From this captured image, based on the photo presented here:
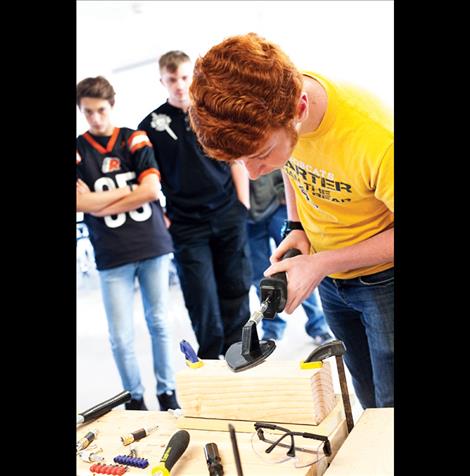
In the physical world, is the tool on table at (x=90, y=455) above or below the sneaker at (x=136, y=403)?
above

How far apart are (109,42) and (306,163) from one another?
6.16 meters

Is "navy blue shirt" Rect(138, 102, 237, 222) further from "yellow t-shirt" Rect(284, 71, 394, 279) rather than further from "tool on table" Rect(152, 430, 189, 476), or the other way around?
"tool on table" Rect(152, 430, 189, 476)

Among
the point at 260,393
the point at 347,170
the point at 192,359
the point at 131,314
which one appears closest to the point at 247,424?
the point at 260,393

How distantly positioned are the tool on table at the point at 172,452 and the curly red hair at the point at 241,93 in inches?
20.8

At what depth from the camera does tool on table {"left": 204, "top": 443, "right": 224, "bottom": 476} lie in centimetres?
93

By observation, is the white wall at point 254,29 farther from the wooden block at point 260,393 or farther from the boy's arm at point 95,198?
the wooden block at point 260,393

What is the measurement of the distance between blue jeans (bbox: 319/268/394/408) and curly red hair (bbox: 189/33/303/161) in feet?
1.72

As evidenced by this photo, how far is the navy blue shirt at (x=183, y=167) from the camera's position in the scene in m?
2.68

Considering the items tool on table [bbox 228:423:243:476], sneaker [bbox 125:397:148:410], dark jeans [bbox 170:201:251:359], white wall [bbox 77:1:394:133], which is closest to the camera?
tool on table [bbox 228:423:243:476]

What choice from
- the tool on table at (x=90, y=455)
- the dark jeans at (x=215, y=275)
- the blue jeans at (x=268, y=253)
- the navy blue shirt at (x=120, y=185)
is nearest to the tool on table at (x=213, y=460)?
the tool on table at (x=90, y=455)

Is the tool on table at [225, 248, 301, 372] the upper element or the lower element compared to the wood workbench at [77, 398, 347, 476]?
upper

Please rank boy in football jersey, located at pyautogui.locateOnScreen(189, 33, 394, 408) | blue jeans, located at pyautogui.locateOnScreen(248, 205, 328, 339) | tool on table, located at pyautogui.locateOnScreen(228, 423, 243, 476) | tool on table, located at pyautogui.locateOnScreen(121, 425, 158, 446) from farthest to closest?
blue jeans, located at pyautogui.locateOnScreen(248, 205, 328, 339), tool on table, located at pyautogui.locateOnScreen(121, 425, 158, 446), boy in football jersey, located at pyautogui.locateOnScreen(189, 33, 394, 408), tool on table, located at pyautogui.locateOnScreen(228, 423, 243, 476)

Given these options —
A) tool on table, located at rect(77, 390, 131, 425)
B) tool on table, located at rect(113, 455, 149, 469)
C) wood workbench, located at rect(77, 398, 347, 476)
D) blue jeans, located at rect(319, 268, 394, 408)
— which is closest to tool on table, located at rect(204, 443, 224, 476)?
wood workbench, located at rect(77, 398, 347, 476)
